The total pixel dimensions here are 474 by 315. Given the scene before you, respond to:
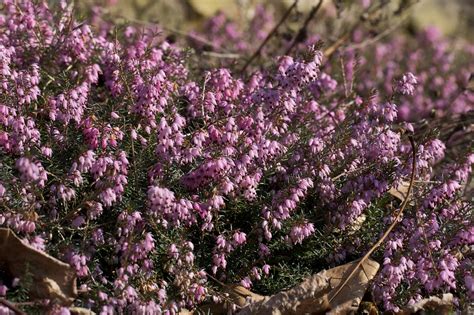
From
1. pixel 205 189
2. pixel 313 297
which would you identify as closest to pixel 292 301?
pixel 313 297

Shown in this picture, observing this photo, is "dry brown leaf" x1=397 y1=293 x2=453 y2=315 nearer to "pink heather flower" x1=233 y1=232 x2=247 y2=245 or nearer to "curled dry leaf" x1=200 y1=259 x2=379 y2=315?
"curled dry leaf" x1=200 y1=259 x2=379 y2=315

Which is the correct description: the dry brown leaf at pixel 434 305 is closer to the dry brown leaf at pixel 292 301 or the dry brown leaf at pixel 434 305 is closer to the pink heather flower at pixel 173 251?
the dry brown leaf at pixel 292 301

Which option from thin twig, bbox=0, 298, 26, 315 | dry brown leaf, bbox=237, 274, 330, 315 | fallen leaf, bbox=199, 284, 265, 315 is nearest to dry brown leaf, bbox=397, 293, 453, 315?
dry brown leaf, bbox=237, 274, 330, 315

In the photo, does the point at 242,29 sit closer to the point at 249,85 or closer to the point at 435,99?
the point at 435,99

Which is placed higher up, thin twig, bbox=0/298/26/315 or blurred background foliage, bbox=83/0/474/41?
blurred background foliage, bbox=83/0/474/41

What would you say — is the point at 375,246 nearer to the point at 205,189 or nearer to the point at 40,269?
the point at 205,189

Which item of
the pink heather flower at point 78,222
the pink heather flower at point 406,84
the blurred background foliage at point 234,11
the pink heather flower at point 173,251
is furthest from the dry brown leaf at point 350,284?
the blurred background foliage at point 234,11
